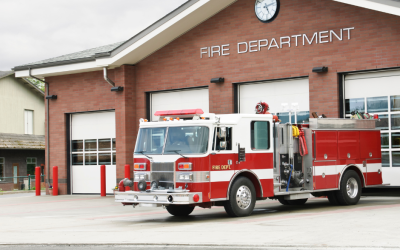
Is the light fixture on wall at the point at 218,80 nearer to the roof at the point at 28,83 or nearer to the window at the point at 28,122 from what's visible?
the roof at the point at 28,83

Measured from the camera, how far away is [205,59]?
2136 centimetres

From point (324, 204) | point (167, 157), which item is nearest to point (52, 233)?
point (167, 157)

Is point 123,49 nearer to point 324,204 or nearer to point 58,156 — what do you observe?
point 58,156

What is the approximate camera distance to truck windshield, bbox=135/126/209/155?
13.0 meters

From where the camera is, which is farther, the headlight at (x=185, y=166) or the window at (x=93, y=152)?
the window at (x=93, y=152)

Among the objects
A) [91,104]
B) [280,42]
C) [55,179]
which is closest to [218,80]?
[280,42]

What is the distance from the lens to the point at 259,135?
13914mm

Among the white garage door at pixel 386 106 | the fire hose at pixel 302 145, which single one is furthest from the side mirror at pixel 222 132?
the white garage door at pixel 386 106

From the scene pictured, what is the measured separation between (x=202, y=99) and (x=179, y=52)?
201 centimetres

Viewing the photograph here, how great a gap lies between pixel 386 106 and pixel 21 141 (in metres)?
30.8

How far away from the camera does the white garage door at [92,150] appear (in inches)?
949

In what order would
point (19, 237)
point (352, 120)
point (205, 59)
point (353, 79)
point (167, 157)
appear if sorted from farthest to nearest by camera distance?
1. point (205, 59)
2. point (353, 79)
3. point (352, 120)
4. point (167, 157)
5. point (19, 237)

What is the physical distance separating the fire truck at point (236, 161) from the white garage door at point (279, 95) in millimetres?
3566

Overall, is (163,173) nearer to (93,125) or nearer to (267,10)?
(267,10)
